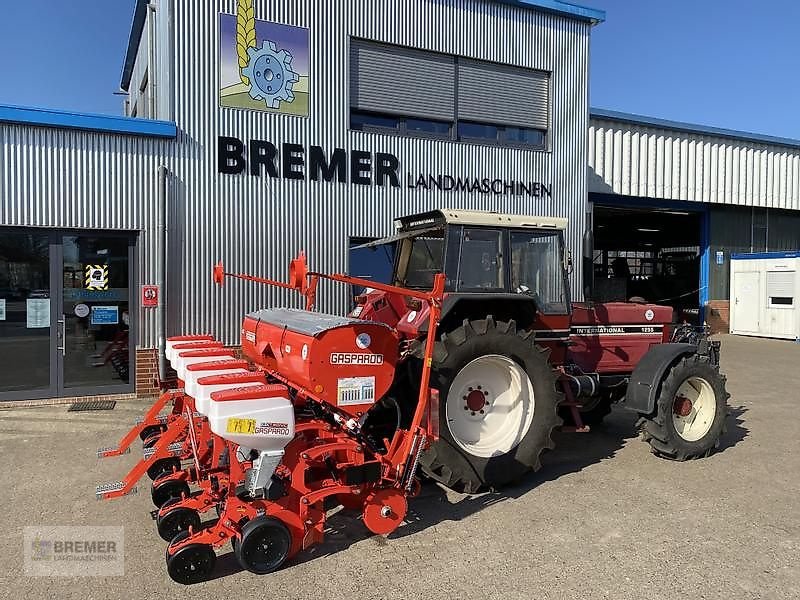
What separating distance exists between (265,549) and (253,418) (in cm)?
75

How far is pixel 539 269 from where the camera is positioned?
5.46m

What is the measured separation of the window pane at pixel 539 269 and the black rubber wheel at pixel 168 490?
3.05 meters

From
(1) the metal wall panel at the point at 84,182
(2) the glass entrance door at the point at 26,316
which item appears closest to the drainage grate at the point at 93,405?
(2) the glass entrance door at the point at 26,316

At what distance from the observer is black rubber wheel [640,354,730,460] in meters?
5.49

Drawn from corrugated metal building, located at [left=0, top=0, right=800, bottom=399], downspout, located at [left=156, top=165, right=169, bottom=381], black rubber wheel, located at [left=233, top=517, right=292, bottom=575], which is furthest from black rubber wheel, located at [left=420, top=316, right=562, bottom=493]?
downspout, located at [left=156, top=165, right=169, bottom=381]

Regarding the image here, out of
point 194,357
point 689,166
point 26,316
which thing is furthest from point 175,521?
point 689,166

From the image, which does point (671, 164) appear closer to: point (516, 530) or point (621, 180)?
point (621, 180)

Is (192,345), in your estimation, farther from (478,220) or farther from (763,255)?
(763,255)

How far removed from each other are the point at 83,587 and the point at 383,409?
7.63ft

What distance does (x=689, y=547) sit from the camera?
12.7 ft

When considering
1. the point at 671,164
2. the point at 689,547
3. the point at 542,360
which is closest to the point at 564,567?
the point at 689,547

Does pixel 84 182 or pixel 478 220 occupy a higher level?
pixel 84 182

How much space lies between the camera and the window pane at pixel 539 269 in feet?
17.6

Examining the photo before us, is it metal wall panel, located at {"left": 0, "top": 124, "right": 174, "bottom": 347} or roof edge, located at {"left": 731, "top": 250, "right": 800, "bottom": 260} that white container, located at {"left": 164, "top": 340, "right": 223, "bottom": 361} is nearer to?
metal wall panel, located at {"left": 0, "top": 124, "right": 174, "bottom": 347}
